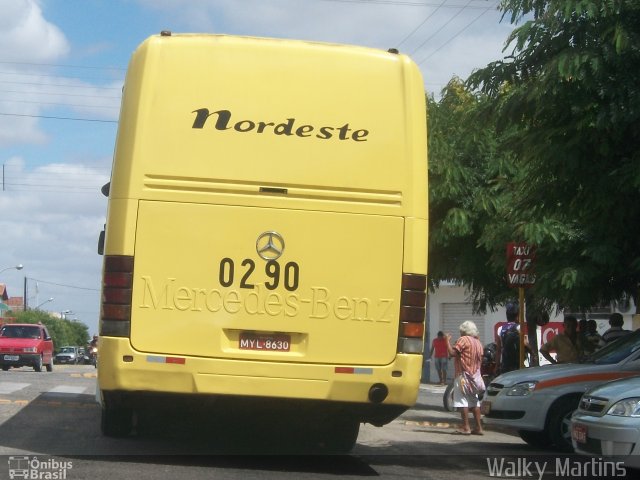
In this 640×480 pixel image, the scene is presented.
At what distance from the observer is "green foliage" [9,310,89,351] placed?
113 metres

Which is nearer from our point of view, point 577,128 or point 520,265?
point 577,128

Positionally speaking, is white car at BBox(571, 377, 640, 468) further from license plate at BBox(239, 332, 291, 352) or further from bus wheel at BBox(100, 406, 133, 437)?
bus wheel at BBox(100, 406, 133, 437)

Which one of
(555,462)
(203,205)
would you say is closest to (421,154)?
(203,205)

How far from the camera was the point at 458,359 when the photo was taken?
15508mm

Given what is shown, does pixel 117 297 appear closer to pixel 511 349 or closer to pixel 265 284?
pixel 265 284

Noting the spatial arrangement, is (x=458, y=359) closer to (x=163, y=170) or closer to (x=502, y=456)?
(x=502, y=456)

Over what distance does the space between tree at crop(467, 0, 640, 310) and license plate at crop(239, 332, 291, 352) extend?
3.72m

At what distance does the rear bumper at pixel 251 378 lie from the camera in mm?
9172

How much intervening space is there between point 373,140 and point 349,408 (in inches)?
95.3

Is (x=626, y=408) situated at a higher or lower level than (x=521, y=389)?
lower

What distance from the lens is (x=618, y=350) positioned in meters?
12.9

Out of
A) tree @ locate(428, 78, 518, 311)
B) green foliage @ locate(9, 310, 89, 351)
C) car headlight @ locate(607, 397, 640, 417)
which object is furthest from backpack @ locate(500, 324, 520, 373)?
green foliage @ locate(9, 310, 89, 351)

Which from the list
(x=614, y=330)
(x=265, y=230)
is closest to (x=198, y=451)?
(x=265, y=230)

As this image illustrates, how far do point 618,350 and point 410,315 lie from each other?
4424mm
